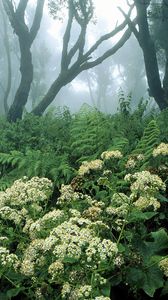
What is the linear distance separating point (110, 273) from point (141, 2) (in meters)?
12.2

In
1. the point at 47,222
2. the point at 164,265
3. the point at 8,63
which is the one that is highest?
the point at 8,63

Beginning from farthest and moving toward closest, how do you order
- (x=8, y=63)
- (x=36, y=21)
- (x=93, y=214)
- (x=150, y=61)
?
1. (x=8, y=63)
2. (x=36, y=21)
3. (x=150, y=61)
4. (x=93, y=214)

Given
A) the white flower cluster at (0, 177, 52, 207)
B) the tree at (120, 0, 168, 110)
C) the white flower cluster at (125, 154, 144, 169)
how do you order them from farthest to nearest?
the tree at (120, 0, 168, 110), the white flower cluster at (125, 154, 144, 169), the white flower cluster at (0, 177, 52, 207)

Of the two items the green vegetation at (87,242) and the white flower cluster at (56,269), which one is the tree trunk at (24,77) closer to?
the green vegetation at (87,242)

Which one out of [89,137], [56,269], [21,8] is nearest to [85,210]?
[56,269]

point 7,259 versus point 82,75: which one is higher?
point 82,75

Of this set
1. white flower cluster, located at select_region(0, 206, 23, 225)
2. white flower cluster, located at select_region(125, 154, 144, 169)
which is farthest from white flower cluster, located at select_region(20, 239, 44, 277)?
white flower cluster, located at select_region(125, 154, 144, 169)

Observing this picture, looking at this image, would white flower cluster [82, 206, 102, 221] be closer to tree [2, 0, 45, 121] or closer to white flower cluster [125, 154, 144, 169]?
white flower cluster [125, 154, 144, 169]

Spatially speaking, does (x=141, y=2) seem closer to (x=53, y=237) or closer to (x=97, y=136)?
(x=97, y=136)

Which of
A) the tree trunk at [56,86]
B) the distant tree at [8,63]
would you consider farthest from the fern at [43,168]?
the distant tree at [8,63]

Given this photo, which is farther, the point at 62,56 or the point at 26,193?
the point at 62,56

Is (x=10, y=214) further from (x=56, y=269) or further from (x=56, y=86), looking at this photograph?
(x=56, y=86)

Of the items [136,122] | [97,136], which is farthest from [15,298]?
[136,122]

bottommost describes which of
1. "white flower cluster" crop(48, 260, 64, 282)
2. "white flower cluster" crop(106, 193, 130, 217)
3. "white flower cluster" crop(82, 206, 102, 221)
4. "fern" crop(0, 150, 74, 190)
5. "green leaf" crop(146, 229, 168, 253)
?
"white flower cluster" crop(48, 260, 64, 282)
